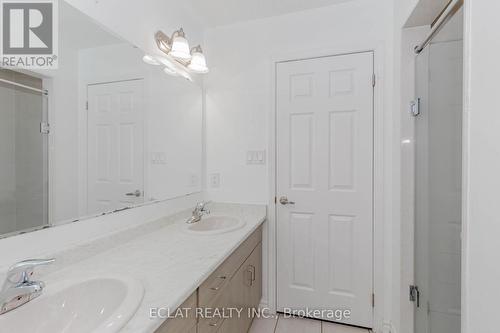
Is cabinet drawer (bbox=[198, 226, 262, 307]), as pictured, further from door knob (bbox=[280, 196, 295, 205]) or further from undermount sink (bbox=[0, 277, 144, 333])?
door knob (bbox=[280, 196, 295, 205])

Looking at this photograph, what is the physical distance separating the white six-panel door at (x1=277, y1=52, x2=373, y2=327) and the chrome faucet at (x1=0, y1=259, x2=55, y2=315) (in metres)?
1.57

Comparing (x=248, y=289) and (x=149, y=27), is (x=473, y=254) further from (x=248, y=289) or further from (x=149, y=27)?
(x=149, y=27)

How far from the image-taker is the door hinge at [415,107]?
1472 millimetres

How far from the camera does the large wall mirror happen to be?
0.89 m

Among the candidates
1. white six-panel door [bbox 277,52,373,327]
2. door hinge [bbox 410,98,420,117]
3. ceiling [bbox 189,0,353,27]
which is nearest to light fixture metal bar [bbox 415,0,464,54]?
door hinge [bbox 410,98,420,117]

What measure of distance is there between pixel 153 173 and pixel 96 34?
0.82 meters

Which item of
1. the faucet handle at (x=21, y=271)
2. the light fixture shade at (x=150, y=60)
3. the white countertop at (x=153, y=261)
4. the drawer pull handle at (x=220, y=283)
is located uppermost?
the light fixture shade at (x=150, y=60)

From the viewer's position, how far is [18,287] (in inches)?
28.3

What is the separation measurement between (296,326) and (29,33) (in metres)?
2.36

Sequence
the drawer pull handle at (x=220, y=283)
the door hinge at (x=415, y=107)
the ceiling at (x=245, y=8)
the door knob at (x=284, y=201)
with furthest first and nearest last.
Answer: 1. the door knob at (x=284, y=201)
2. the ceiling at (x=245, y=8)
3. the door hinge at (x=415, y=107)
4. the drawer pull handle at (x=220, y=283)

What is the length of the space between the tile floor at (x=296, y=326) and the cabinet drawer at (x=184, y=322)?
3.63ft

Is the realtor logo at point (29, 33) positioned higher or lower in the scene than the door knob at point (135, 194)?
higher

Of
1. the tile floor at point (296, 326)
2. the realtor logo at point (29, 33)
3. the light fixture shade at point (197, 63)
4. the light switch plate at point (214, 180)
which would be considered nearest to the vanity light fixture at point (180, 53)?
the light fixture shade at point (197, 63)

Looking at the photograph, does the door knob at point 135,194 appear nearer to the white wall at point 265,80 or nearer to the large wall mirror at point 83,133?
the large wall mirror at point 83,133
